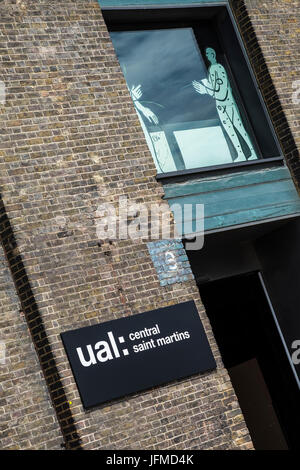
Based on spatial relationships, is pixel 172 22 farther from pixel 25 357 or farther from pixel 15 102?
pixel 25 357

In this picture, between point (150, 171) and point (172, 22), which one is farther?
point (172, 22)

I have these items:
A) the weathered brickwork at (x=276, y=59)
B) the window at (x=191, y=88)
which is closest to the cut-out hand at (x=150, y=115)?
the window at (x=191, y=88)

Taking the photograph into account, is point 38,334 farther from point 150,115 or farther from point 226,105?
point 226,105

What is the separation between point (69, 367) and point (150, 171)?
2.67 meters

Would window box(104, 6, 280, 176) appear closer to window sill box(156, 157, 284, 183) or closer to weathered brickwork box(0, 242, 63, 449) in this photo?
window sill box(156, 157, 284, 183)

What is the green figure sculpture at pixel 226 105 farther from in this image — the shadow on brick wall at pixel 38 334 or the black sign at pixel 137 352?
the shadow on brick wall at pixel 38 334

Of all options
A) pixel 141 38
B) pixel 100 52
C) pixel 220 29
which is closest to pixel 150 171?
pixel 100 52

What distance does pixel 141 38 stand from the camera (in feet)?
33.2

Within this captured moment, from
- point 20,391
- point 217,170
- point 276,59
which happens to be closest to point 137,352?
point 20,391

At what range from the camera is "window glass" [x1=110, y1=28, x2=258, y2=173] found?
986cm

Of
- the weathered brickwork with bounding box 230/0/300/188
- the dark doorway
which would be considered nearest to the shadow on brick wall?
the dark doorway

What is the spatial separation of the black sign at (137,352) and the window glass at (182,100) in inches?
88.9

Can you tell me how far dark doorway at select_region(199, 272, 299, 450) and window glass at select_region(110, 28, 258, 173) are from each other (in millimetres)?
2179

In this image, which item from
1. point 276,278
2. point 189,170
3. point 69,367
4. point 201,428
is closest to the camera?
point 69,367
